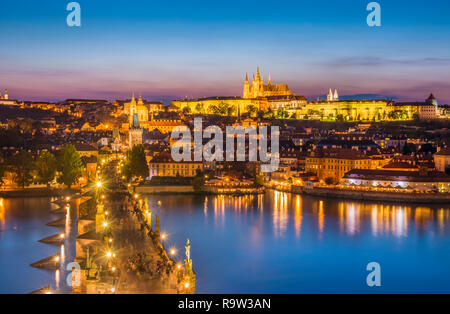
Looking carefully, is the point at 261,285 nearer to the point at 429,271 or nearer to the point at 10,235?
the point at 429,271

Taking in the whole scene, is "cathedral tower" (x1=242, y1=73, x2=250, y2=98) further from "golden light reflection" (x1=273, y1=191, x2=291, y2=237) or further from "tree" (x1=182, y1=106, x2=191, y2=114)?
"golden light reflection" (x1=273, y1=191, x2=291, y2=237)

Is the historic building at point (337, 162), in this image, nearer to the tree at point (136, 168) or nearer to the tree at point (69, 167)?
the tree at point (136, 168)

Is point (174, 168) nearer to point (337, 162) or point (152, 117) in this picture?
point (337, 162)

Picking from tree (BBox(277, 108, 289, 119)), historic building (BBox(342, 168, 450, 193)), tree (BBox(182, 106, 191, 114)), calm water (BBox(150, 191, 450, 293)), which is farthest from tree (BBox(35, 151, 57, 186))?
tree (BBox(182, 106, 191, 114))

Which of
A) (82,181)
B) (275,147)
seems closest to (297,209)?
(82,181)

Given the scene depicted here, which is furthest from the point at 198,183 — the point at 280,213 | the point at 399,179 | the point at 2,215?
the point at 2,215

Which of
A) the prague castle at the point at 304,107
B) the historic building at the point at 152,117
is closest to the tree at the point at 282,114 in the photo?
the prague castle at the point at 304,107
